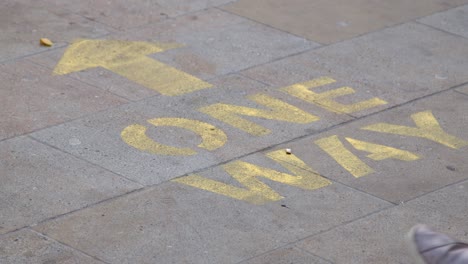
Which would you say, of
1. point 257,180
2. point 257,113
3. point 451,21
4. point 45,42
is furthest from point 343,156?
point 451,21

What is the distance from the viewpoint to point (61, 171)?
25.4ft

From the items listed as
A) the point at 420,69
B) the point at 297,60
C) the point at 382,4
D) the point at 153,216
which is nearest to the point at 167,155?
the point at 153,216

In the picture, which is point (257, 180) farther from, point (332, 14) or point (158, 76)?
point (332, 14)

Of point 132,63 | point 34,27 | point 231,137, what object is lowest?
point 34,27

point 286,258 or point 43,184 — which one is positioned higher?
point 286,258

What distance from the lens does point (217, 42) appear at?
10.5m

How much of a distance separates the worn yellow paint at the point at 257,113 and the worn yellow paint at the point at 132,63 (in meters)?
0.51

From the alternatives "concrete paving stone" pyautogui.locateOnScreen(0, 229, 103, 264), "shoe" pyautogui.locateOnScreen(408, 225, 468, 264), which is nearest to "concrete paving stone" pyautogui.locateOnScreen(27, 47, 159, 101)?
"concrete paving stone" pyautogui.locateOnScreen(0, 229, 103, 264)

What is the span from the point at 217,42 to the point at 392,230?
3.99m

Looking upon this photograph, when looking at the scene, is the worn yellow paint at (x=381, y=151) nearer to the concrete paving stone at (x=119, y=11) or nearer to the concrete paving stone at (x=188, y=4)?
the concrete paving stone at (x=119, y=11)

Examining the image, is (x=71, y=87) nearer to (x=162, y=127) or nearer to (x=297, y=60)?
(x=162, y=127)

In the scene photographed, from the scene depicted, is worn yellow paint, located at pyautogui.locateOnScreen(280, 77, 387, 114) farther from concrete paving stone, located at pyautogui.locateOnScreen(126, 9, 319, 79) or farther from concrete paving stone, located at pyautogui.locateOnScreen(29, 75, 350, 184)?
concrete paving stone, located at pyautogui.locateOnScreen(126, 9, 319, 79)

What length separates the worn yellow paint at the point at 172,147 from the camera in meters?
8.15

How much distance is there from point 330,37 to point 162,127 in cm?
284
